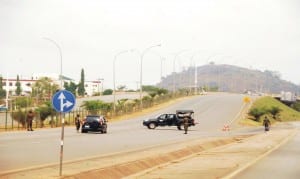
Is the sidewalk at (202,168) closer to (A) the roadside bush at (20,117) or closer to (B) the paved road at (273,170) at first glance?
(B) the paved road at (273,170)

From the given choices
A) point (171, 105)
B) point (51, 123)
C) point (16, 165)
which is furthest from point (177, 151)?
point (171, 105)

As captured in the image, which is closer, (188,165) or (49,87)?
(188,165)

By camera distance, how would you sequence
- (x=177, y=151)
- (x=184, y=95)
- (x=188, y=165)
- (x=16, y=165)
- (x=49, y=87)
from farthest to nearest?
(x=49, y=87) → (x=184, y=95) → (x=177, y=151) → (x=188, y=165) → (x=16, y=165)

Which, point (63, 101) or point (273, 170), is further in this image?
point (273, 170)

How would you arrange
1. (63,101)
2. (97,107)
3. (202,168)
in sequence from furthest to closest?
(97,107) < (202,168) < (63,101)

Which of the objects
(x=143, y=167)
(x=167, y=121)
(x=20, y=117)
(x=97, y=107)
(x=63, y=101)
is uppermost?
(x=63, y=101)

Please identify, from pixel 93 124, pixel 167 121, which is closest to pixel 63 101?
pixel 93 124

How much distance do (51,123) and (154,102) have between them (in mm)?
54114

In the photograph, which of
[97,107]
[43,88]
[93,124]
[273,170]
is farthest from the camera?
[43,88]

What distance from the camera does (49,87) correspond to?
167 metres

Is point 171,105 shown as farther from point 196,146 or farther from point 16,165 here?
point 16,165

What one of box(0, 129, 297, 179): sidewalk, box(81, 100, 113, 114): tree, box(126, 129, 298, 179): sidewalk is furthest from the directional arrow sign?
→ box(81, 100, 113, 114): tree

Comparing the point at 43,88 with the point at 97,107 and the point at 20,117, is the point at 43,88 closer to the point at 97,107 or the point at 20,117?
the point at 97,107

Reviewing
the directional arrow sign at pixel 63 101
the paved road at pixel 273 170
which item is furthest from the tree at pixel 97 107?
the directional arrow sign at pixel 63 101
